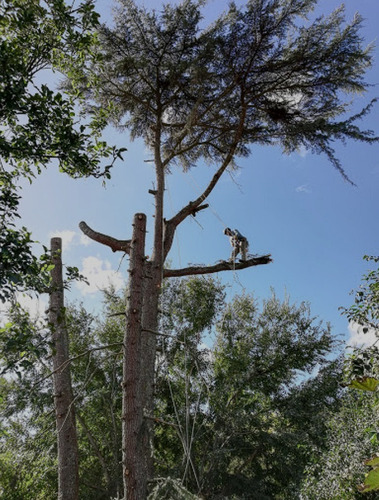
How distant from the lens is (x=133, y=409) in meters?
4.16

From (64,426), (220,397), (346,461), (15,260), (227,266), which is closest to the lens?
(15,260)

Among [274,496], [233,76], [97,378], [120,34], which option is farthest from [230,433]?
[120,34]

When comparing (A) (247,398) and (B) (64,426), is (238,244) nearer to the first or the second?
(B) (64,426)

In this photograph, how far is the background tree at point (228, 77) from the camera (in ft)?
23.9

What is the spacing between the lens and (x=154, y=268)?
22.3 feet

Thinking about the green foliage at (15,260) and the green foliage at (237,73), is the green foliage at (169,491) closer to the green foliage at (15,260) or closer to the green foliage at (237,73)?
the green foliage at (15,260)

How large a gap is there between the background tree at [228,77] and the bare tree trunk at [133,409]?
1908 millimetres

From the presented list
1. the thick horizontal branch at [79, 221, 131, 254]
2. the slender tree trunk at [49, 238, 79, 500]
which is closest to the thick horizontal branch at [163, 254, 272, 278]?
the thick horizontal branch at [79, 221, 131, 254]

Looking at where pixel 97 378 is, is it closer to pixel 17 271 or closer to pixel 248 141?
pixel 248 141

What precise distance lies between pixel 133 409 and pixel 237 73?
6442mm

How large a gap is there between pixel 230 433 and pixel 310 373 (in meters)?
3.11

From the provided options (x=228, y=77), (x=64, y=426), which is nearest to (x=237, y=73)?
(x=228, y=77)

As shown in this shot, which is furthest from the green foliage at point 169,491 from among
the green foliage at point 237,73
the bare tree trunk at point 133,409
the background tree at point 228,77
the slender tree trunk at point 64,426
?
the green foliage at point 237,73

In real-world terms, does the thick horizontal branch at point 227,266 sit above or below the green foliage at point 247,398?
above
